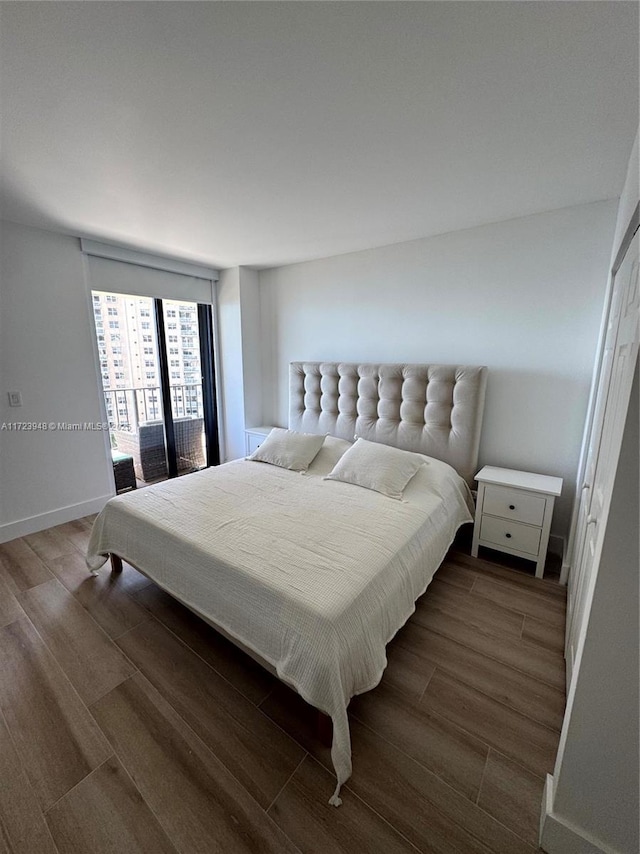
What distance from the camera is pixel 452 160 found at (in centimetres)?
156

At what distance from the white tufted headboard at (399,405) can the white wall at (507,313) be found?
0.19 meters

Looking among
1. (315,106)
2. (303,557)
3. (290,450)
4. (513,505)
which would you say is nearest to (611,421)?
(513,505)

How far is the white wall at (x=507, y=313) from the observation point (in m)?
2.12

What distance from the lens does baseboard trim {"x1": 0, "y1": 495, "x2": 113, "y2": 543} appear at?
103 inches

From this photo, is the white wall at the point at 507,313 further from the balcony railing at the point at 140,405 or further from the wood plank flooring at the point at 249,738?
the balcony railing at the point at 140,405

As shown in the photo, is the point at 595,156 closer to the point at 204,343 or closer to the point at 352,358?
the point at 352,358

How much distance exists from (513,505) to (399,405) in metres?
1.11

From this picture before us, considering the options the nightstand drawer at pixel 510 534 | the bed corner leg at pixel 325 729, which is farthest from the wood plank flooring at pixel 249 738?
the nightstand drawer at pixel 510 534

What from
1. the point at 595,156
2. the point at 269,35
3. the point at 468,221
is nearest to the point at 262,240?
the point at 468,221

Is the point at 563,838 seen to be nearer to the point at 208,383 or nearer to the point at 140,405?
the point at 208,383

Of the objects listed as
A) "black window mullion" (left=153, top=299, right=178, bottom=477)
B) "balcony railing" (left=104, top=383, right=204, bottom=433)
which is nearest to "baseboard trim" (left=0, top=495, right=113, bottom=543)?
"black window mullion" (left=153, top=299, right=178, bottom=477)

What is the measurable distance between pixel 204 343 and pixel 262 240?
1605 millimetres

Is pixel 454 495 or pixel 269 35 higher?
pixel 269 35

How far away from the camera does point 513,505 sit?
→ 86.6 inches
